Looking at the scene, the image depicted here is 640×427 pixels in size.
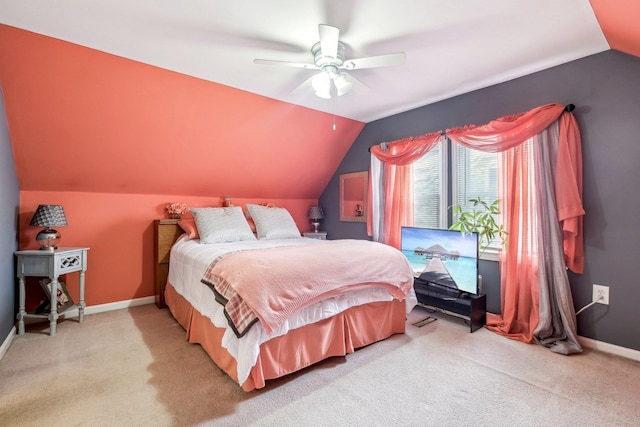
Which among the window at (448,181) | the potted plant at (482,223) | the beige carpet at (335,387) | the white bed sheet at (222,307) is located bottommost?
the beige carpet at (335,387)

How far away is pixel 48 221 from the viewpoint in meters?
2.66

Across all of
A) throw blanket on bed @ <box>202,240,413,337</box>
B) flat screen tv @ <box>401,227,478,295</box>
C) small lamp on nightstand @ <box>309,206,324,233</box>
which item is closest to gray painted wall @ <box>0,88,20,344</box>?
throw blanket on bed @ <box>202,240,413,337</box>

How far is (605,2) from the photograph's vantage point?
1640 millimetres

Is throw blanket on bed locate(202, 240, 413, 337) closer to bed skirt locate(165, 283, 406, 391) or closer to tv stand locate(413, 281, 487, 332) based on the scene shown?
bed skirt locate(165, 283, 406, 391)

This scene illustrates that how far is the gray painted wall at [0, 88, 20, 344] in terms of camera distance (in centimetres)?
231

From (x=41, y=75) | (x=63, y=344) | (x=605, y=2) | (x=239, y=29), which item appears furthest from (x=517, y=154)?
(x=63, y=344)


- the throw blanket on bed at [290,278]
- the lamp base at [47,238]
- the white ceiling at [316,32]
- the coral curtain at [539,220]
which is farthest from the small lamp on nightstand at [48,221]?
the coral curtain at [539,220]

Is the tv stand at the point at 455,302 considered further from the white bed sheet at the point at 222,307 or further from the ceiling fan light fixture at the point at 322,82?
the ceiling fan light fixture at the point at 322,82

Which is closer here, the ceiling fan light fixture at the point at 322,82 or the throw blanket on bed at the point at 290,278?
the throw blanket on bed at the point at 290,278

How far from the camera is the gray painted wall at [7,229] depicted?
2.31 metres

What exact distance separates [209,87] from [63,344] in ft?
8.54

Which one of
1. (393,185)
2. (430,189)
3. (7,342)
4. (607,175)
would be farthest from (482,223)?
(7,342)

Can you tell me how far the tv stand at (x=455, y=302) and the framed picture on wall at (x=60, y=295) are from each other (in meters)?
3.54

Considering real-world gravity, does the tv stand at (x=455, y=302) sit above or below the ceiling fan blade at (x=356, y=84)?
→ below
